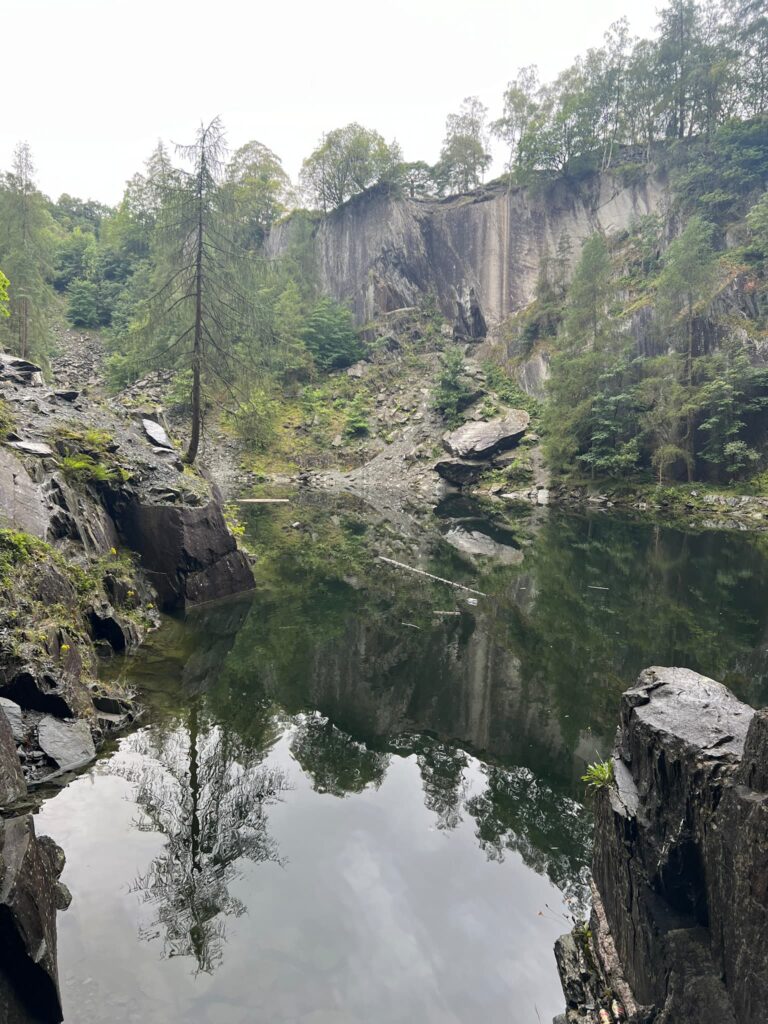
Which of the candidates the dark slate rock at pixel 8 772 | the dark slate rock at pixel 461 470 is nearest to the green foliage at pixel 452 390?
the dark slate rock at pixel 461 470

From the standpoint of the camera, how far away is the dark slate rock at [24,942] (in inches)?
143

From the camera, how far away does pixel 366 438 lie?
4934 cm

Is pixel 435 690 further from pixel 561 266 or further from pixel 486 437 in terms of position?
pixel 561 266

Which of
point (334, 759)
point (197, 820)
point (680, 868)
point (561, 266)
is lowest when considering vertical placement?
point (334, 759)

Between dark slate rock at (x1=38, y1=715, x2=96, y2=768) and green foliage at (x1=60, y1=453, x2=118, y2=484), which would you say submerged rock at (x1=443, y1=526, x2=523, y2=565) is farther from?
dark slate rock at (x1=38, y1=715, x2=96, y2=768)

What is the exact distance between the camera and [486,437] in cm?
4234

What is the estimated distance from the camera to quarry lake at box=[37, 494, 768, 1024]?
4402 mm

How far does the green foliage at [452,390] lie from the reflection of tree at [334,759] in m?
39.4

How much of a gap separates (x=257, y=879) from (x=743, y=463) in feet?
118

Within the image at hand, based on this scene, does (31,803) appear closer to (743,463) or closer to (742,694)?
(742,694)

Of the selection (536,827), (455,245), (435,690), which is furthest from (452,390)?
(536,827)

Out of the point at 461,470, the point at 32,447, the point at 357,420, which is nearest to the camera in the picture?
the point at 32,447

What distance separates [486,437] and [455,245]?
103ft

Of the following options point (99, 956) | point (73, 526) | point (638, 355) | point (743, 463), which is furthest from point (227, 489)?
point (99, 956)
